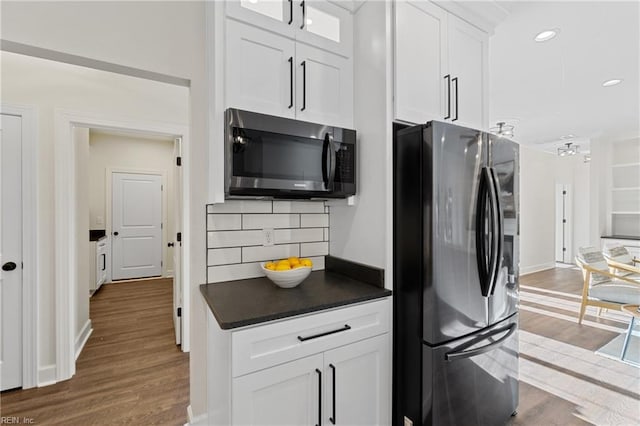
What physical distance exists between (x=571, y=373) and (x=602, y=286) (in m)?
1.41

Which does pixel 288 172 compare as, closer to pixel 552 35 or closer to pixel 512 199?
pixel 512 199

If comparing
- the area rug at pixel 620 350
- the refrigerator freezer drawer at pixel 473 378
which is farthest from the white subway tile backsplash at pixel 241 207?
the area rug at pixel 620 350

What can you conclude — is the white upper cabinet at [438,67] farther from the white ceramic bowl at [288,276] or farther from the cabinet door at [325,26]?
the white ceramic bowl at [288,276]

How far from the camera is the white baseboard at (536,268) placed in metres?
6.22

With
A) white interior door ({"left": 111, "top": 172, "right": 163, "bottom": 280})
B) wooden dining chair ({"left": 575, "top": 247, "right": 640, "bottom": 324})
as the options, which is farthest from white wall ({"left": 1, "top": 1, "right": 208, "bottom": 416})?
white interior door ({"left": 111, "top": 172, "right": 163, "bottom": 280})

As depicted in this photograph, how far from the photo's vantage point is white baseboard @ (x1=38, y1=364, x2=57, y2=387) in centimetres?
228

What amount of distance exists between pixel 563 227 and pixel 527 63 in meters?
6.54

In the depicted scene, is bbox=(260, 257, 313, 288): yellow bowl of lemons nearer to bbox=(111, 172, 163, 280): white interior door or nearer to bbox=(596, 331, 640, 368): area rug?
bbox=(596, 331, 640, 368): area rug

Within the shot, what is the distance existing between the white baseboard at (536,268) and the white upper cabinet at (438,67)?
18.0ft

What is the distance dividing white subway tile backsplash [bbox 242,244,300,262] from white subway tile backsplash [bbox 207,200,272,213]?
24 cm

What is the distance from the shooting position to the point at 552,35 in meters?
2.40

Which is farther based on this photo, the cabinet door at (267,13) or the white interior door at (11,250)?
the white interior door at (11,250)

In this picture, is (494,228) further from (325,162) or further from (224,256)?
(224,256)

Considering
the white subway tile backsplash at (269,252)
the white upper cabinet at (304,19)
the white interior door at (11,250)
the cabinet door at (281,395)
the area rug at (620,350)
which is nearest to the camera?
the cabinet door at (281,395)
